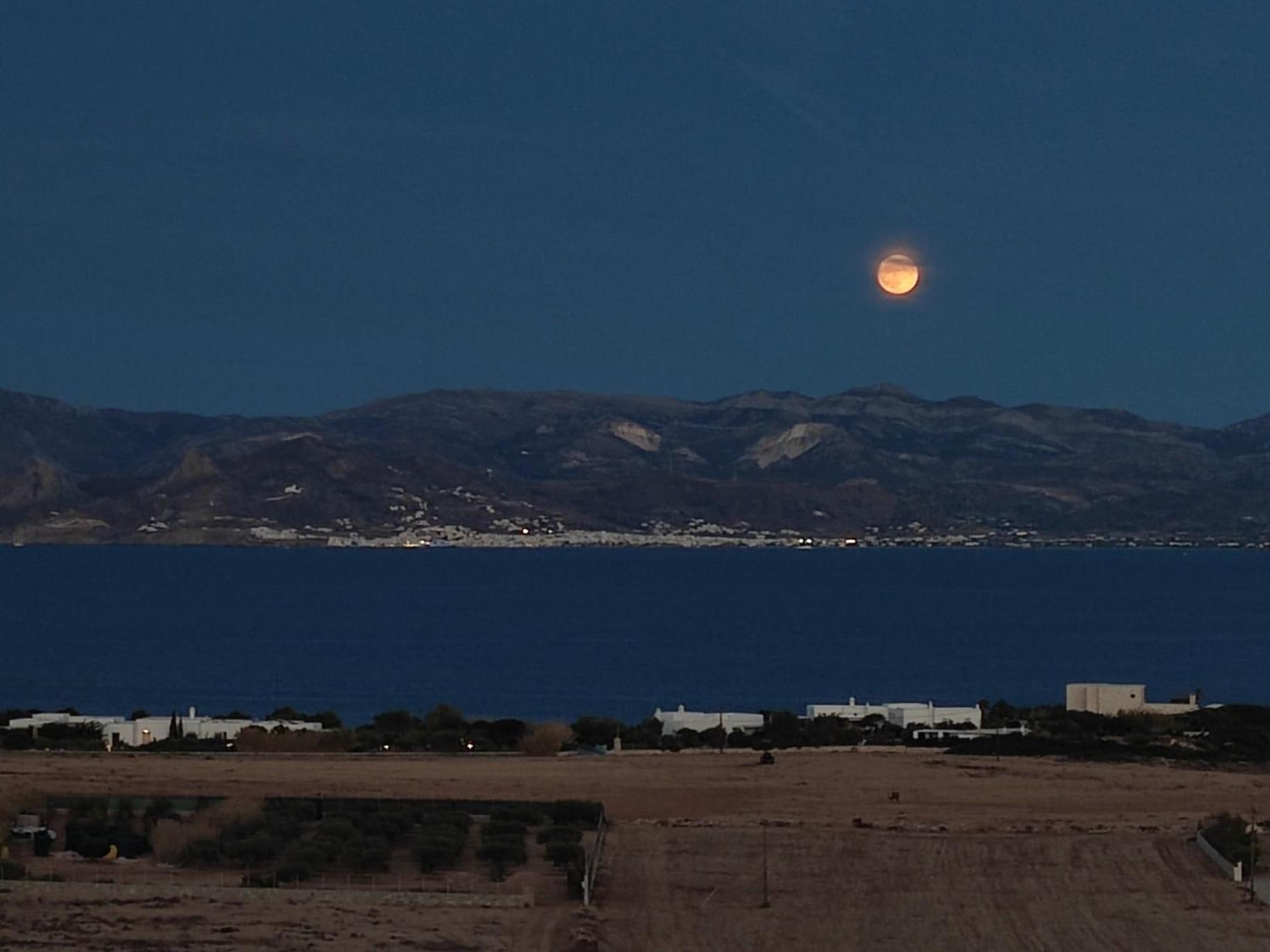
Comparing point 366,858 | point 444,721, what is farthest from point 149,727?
point 366,858

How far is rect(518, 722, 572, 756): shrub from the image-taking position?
38.1 meters

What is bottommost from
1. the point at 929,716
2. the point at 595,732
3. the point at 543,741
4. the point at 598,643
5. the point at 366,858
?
the point at 366,858

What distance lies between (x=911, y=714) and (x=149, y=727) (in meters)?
16.3

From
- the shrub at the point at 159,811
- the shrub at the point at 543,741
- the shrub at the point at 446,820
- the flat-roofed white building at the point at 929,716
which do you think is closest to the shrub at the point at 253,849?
the shrub at the point at 159,811

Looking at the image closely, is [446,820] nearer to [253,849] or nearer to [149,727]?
[253,849]

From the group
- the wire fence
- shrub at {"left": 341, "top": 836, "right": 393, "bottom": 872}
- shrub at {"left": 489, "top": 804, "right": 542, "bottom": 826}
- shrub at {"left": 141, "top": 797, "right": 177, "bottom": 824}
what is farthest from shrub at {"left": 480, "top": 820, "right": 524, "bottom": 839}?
shrub at {"left": 141, "top": 797, "right": 177, "bottom": 824}

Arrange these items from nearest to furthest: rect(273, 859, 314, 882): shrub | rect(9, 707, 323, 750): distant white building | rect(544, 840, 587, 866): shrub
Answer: rect(273, 859, 314, 882): shrub, rect(544, 840, 587, 866): shrub, rect(9, 707, 323, 750): distant white building

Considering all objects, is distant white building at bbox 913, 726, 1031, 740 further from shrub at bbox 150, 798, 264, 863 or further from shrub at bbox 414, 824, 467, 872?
shrub at bbox 150, 798, 264, 863

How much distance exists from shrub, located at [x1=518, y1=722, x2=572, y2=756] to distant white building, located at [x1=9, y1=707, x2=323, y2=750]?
4641 millimetres

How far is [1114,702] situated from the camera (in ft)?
150

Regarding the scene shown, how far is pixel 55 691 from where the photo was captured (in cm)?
6981

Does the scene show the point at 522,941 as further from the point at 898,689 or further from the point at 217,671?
the point at 217,671

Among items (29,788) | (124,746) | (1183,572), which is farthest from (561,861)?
(1183,572)

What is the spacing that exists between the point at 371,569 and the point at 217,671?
114712 mm
